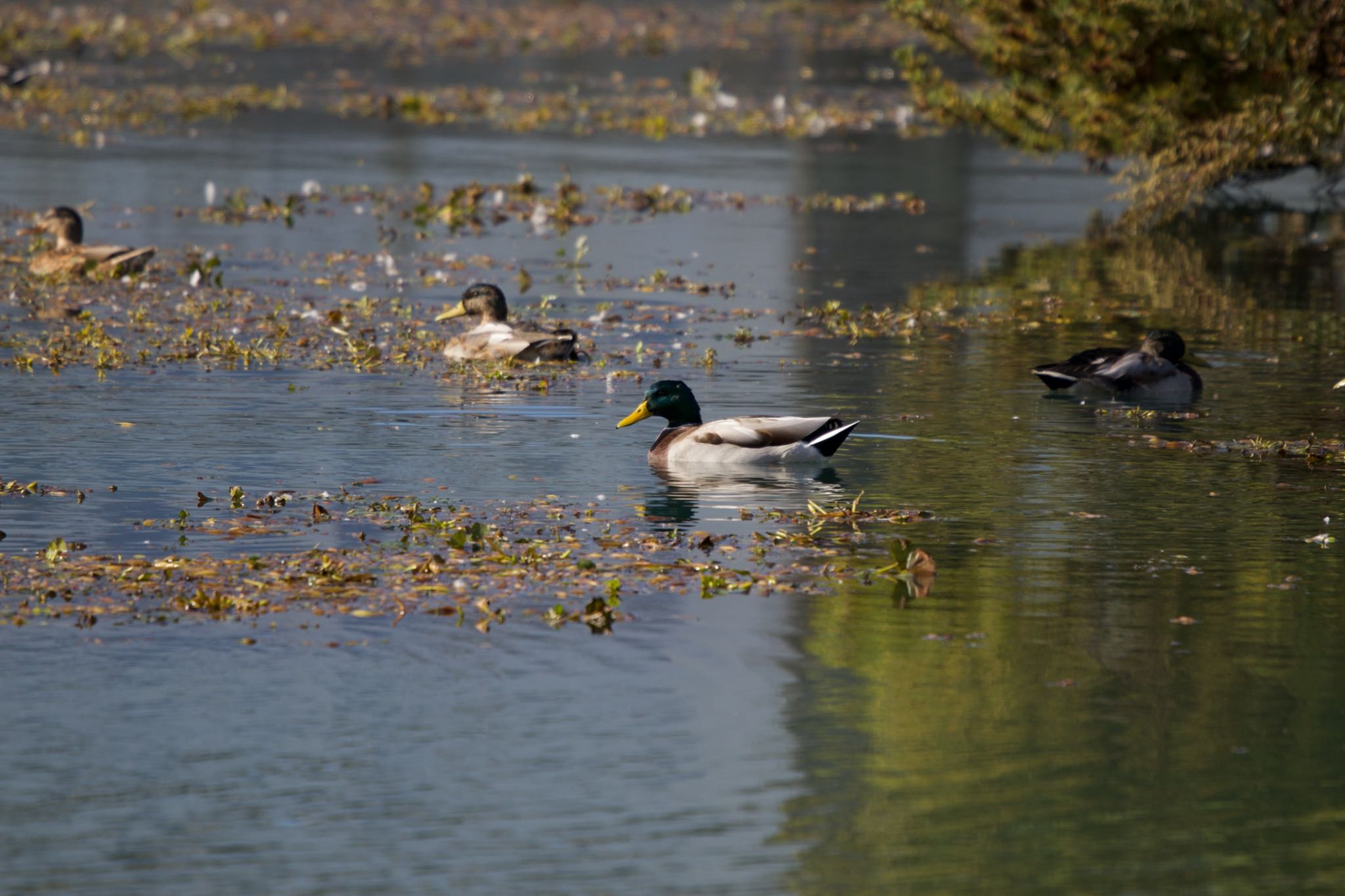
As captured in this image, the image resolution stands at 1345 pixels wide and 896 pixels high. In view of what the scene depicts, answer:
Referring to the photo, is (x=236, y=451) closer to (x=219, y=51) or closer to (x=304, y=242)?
(x=304, y=242)

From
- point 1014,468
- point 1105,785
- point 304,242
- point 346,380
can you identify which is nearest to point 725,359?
point 346,380

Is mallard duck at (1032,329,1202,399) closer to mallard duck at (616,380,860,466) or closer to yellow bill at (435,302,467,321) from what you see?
mallard duck at (616,380,860,466)

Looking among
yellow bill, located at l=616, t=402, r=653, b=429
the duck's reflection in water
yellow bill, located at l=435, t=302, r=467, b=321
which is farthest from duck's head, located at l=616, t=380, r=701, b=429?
yellow bill, located at l=435, t=302, r=467, b=321

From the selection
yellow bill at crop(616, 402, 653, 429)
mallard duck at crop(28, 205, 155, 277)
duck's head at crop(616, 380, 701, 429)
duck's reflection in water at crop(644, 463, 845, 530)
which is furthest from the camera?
mallard duck at crop(28, 205, 155, 277)

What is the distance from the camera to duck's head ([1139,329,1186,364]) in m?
18.7

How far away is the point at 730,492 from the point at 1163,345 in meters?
5.72

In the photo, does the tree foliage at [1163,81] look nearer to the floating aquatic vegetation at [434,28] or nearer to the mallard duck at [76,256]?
the mallard duck at [76,256]

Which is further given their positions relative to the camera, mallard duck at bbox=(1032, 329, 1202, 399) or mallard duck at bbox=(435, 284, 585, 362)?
mallard duck at bbox=(435, 284, 585, 362)

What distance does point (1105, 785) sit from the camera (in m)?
8.87

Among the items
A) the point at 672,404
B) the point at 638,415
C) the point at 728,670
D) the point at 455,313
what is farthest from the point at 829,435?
the point at 455,313

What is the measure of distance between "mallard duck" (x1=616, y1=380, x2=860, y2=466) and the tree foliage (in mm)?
15821

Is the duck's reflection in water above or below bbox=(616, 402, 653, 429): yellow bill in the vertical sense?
below

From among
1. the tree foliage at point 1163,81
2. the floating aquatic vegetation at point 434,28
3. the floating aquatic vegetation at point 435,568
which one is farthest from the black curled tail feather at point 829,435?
the floating aquatic vegetation at point 434,28

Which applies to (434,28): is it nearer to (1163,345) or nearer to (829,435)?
(1163,345)
